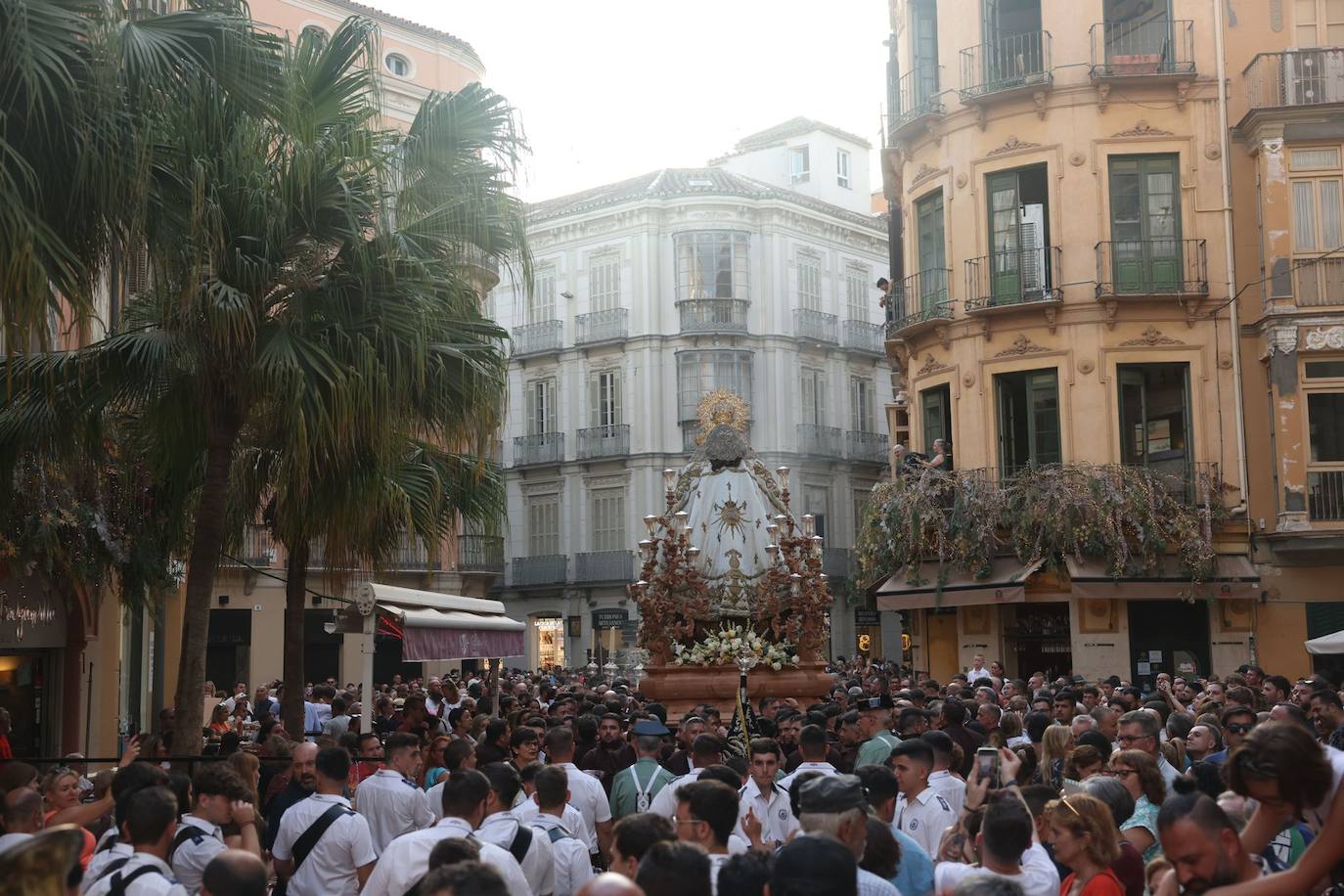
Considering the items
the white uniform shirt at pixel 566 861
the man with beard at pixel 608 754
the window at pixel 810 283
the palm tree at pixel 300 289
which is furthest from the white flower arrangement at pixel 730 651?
the window at pixel 810 283

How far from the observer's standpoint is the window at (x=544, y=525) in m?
49.3

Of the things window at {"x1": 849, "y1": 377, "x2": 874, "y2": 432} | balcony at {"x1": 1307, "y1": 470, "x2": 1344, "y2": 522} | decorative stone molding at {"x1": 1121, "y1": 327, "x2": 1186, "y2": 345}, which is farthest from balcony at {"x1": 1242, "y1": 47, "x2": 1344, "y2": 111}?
window at {"x1": 849, "y1": 377, "x2": 874, "y2": 432}

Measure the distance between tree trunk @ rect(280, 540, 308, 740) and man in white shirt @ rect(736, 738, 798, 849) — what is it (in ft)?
27.2

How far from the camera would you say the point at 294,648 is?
1788 centimetres

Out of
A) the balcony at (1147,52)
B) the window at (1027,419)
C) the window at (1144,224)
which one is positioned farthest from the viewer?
the window at (1027,419)

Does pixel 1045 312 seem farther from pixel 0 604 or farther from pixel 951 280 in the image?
pixel 0 604

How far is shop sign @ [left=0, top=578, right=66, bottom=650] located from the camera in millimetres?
18844

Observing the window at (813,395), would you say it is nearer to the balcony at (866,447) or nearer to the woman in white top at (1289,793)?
the balcony at (866,447)

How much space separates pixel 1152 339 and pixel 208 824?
78.4ft

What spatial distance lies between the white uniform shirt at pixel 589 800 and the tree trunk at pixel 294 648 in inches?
292

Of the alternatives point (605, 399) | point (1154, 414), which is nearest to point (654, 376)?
point (605, 399)

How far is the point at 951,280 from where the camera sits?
98.4 feet

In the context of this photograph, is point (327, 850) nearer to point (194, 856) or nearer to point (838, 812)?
point (194, 856)

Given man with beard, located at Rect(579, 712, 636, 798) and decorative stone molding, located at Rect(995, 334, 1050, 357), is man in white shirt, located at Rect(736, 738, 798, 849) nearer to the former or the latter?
man with beard, located at Rect(579, 712, 636, 798)
